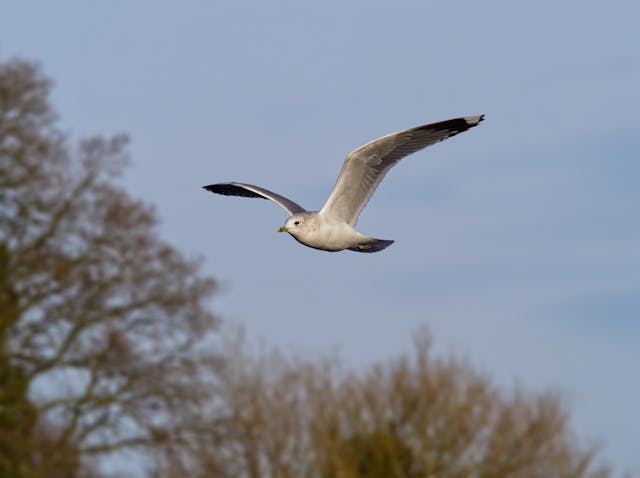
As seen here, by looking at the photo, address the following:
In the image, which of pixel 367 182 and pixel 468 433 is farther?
pixel 468 433

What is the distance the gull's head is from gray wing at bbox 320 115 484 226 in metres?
0.23

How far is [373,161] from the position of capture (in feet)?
26.2

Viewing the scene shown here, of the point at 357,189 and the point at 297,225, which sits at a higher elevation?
the point at 357,189

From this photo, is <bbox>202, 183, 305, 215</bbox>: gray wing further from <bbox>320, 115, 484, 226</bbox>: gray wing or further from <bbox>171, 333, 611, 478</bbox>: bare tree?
<bbox>171, 333, 611, 478</bbox>: bare tree

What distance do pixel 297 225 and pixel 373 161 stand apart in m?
0.66

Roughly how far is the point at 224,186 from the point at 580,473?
8004 millimetres

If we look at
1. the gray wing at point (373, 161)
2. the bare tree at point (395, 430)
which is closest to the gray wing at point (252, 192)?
the gray wing at point (373, 161)

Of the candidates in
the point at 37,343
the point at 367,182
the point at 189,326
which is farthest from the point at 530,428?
the point at 367,182

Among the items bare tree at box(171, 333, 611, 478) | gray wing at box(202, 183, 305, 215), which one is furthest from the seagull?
bare tree at box(171, 333, 611, 478)

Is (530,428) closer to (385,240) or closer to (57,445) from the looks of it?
(57,445)

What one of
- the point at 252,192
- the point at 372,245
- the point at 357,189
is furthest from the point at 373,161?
the point at 252,192

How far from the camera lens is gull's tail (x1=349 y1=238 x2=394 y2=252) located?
25.9ft

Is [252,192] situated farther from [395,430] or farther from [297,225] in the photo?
[395,430]

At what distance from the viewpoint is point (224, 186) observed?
9.44 metres
